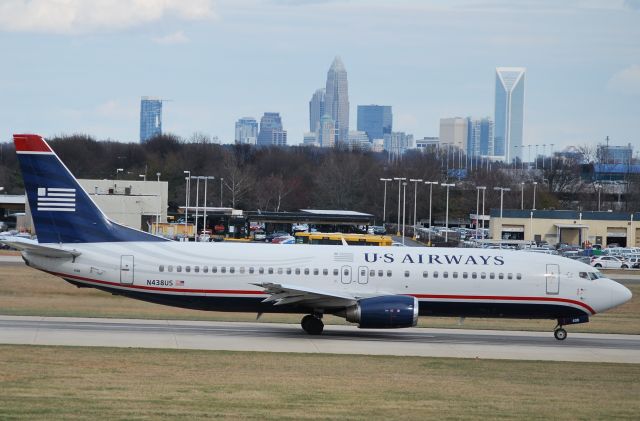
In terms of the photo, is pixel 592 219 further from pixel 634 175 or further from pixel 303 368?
pixel 303 368

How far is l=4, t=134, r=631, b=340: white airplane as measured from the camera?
33656 millimetres

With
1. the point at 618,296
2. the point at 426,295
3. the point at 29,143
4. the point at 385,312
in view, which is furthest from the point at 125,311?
the point at 618,296

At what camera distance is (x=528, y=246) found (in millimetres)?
95625

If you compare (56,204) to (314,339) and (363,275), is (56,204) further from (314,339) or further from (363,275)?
(363,275)

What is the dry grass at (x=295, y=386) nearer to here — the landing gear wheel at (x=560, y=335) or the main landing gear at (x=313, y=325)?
the main landing gear at (x=313, y=325)

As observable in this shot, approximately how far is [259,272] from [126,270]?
4217mm

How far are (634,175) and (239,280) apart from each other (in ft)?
446

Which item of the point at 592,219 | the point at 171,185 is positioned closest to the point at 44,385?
the point at 592,219

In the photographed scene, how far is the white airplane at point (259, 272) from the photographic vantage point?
33.7 meters

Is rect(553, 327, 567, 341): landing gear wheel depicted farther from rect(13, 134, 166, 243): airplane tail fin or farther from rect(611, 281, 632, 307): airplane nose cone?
rect(13, 134, 166, 243): airplane tail fin

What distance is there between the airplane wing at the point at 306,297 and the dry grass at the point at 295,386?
13.7ft

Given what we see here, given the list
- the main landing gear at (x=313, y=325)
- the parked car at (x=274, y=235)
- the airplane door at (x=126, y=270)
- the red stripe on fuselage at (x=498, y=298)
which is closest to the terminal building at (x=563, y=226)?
the parked car at (x=274, y=235)

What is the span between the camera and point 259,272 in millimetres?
33812

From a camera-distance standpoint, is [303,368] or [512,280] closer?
[303,368]
